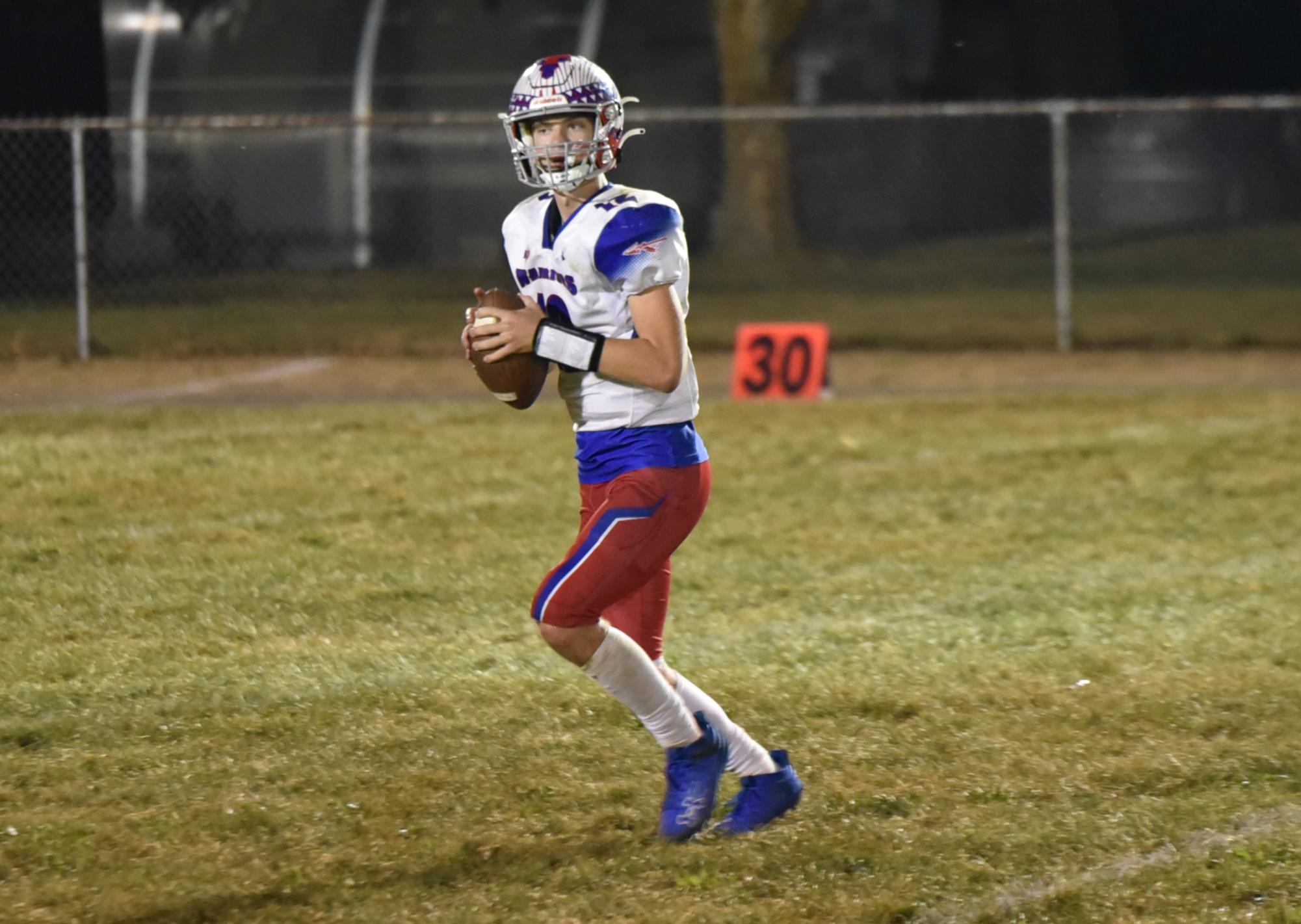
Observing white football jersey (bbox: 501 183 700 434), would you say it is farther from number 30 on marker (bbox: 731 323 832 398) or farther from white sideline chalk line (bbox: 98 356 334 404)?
white sideline chalk line (bbox: 98 356 334 404)

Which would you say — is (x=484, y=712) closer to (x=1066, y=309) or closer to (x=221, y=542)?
(x=221, y=542)

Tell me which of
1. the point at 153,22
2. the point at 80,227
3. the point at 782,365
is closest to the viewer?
the point at 782,365

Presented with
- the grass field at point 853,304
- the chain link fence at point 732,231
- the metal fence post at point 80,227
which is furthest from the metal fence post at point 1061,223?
the metal fence post at point 80,227

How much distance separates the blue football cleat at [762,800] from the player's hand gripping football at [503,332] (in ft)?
3.58

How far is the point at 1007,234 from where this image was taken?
20.6m

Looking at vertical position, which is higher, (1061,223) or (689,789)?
(1061,223)

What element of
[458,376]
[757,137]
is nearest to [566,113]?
[458,376]

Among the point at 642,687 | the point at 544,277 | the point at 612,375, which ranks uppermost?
the point at 544,277

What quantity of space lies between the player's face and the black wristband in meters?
0.34

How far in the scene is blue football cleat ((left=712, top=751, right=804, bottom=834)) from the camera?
4145mm

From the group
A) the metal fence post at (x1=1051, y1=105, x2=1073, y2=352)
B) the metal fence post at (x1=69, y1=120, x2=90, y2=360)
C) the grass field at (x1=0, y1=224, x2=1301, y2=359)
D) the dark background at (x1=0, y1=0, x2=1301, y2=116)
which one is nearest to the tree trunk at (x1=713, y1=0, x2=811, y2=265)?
the grass field at (x1=0, y1=224, x2=1301, y2=359)

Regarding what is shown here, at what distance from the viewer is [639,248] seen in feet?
12.6

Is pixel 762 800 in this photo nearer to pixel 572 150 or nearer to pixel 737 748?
pixel 737 748

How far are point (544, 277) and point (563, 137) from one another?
0.30 m
